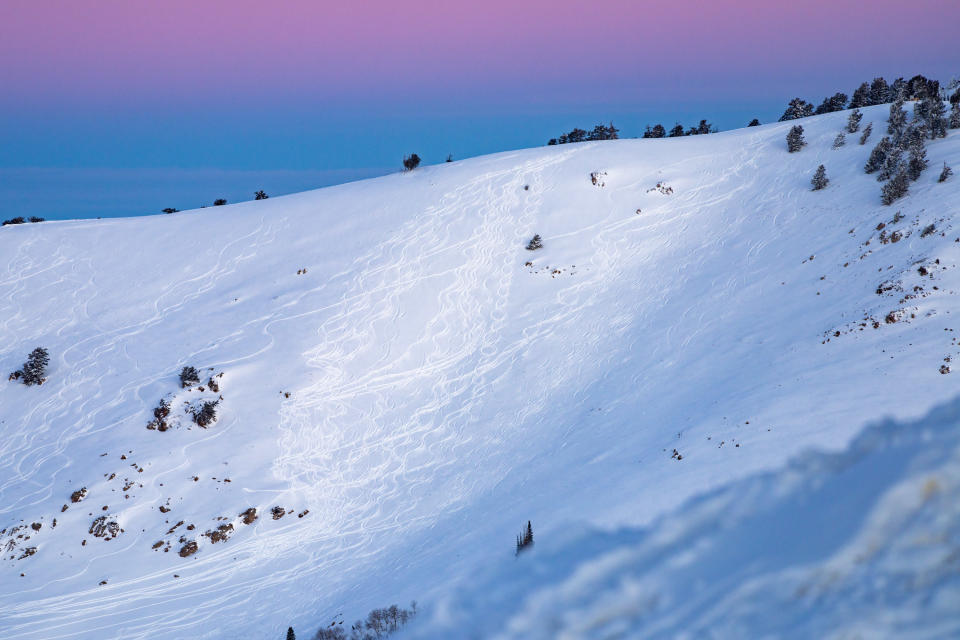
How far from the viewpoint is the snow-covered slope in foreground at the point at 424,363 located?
19.0 m

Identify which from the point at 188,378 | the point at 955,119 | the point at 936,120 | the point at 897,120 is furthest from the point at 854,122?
the point at 188,378

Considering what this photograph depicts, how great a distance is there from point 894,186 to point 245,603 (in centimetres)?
3704

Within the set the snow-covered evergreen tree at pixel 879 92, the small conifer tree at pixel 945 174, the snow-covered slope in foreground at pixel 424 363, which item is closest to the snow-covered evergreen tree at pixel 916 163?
the snow-covered slope in foreground at pixel 424 363

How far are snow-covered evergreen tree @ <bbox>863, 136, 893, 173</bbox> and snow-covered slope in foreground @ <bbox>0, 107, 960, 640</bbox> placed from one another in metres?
1.05

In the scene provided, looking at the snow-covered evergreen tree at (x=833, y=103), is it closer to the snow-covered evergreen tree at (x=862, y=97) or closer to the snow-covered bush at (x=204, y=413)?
the snow-covered evergreen tree at (x=862, y=97)

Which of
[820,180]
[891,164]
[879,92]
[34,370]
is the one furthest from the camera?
[879,92]

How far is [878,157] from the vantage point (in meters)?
33.7

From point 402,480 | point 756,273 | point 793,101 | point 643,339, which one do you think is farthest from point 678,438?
point 793,101

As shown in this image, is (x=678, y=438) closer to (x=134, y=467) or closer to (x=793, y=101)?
(x=134, y=467)

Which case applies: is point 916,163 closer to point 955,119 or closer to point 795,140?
point 955,119

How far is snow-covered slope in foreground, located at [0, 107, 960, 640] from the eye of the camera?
18984 millimetres

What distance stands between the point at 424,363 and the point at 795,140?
114 feet

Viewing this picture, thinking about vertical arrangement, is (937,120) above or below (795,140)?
below

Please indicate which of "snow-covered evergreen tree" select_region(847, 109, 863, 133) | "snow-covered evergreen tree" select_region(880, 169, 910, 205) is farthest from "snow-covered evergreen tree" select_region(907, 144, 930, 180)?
"snow-covered evergreen tree" select_region(847, 109, 863, 133)
